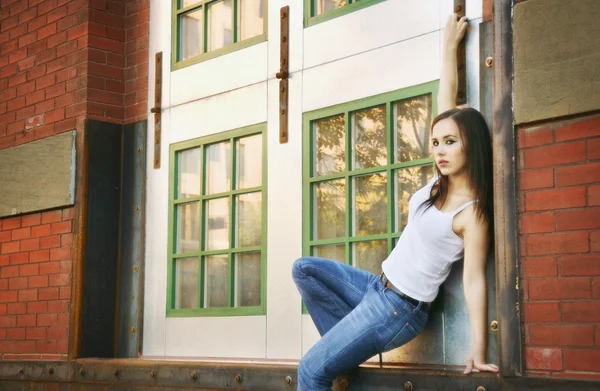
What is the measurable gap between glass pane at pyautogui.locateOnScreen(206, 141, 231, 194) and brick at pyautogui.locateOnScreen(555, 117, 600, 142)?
252 cm

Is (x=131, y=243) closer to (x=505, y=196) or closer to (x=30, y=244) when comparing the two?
(x=30, y=244)

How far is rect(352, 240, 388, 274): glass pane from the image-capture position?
5016 mm

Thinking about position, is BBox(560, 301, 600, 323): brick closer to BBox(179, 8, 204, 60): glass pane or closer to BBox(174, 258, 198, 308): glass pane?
→ BBox(174, 258, 198, 308): glass pane

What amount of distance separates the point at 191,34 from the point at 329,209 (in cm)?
176

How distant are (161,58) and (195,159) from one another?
758mm

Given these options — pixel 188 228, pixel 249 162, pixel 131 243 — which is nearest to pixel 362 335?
pixel 249 162

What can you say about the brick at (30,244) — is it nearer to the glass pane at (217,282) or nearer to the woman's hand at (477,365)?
the glass pane at (217,282)

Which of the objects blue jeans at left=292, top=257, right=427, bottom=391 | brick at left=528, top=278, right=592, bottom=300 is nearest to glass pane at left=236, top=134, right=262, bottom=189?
blue jeans at left=292, top=257, right=427, bottom=391

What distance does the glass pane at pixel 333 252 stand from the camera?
5.23 meters

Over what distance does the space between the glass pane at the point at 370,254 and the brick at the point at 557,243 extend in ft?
3.79

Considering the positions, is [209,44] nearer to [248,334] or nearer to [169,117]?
[169,117]

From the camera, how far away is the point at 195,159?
624cm

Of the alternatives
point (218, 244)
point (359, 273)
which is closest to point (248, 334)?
point (218, 244)

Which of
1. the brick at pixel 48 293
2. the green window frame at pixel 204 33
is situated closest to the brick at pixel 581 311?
the green window frame at pixel 204 33
